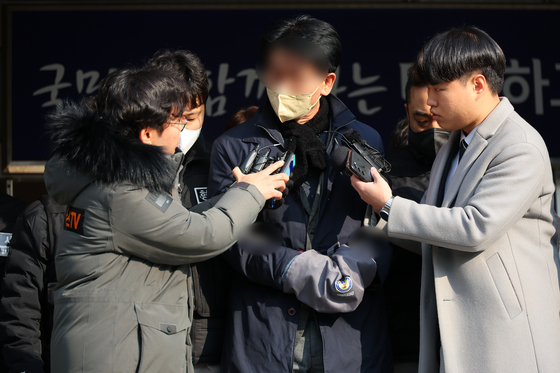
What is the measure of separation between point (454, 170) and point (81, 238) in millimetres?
1388

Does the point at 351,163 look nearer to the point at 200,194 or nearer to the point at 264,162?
the point at 264,162

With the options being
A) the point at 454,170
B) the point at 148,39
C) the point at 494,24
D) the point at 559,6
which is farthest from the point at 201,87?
the point at 559,6

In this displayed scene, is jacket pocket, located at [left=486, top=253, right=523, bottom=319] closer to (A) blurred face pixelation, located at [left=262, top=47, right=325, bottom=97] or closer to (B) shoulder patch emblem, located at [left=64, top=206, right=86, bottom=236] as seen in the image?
(A) blurred face pixelation, located at [left=262, top=47, right=325, bottom=97]

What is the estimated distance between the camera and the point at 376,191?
2059 millimetres

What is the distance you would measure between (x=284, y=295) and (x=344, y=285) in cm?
26

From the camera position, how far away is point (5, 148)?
4078 mm

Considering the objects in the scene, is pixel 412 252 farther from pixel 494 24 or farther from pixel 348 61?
pixel 494 24

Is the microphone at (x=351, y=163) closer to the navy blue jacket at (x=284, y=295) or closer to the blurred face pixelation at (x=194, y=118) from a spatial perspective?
the navy blue jacket at (x=284, y=295)

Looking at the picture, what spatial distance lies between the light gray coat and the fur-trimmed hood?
850 millimetres

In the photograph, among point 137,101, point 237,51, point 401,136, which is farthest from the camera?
point 237,51

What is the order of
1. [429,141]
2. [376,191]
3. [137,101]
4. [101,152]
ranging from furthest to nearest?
[429,141]
[376,191]
[137,101]
[101,152]

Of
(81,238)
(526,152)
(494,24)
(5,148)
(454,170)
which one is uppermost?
(494,24)

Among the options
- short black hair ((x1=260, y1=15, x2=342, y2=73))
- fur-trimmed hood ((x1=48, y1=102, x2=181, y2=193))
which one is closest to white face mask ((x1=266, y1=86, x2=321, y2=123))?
short black hair ((x1=260, y1=15, x2=342, y2=73))

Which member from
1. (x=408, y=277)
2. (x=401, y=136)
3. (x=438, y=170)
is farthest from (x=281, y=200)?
(x=401, y=136)
